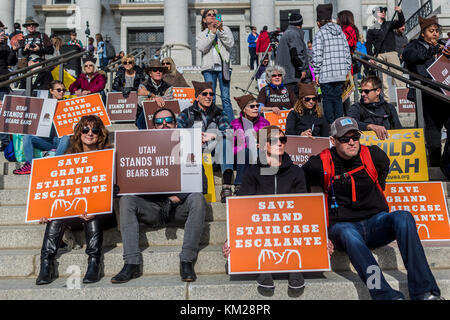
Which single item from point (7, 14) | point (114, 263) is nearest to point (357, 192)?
point (114, 263)

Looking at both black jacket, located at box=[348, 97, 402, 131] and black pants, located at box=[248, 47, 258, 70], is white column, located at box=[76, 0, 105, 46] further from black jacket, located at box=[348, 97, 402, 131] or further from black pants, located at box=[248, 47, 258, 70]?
black jacket, located at box=[348, 97, 402, 131]

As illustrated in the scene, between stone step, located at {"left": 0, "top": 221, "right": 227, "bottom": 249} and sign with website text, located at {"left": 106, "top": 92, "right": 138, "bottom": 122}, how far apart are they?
4.62 metres

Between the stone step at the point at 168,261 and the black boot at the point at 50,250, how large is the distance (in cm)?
14

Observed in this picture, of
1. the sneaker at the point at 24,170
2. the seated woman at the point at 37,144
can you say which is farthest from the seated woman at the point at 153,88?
the sneaker at the point at 24,170

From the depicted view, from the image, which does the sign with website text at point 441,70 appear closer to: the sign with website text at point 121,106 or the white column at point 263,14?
the sign with website text at point 121,106

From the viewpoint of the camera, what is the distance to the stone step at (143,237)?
4.29 meters

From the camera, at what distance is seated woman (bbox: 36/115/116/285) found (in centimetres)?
370

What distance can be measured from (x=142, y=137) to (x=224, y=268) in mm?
1721

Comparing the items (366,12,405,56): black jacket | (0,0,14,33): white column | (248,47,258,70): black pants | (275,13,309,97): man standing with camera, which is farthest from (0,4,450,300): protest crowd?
(0,0,14,33): white column

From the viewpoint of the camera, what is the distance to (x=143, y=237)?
429 centimetres

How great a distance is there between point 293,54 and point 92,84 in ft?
14.5

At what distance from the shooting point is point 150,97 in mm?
7570

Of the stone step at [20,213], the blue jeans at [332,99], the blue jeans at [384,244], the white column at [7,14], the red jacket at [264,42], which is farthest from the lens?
the white column at [7,14]

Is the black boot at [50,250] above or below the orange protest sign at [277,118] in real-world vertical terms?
below
